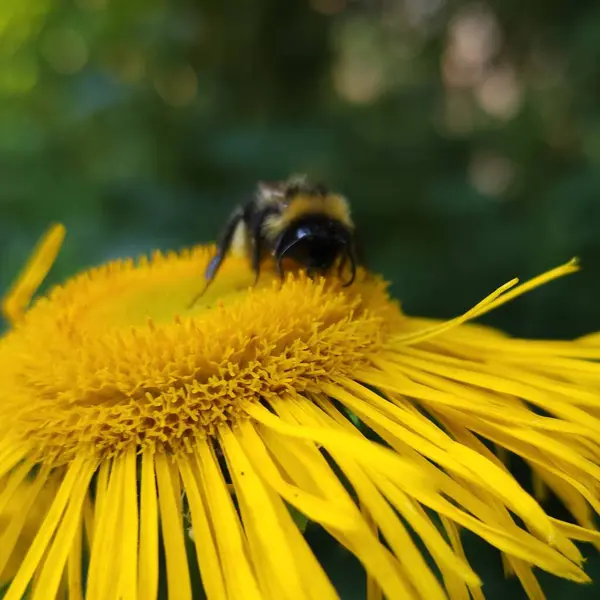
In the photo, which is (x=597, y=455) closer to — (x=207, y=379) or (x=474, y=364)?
(x=474, y=364)

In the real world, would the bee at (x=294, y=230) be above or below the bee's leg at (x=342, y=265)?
above

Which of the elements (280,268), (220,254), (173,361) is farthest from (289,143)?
(173,361)

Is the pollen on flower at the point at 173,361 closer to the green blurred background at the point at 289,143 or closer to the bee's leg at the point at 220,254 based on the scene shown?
the bee's leg at the point at 220,254

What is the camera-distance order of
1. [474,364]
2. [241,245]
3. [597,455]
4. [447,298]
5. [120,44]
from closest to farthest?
1. [597,455]
2. [474,364]
3. [241,245]
4. [447,298]
5. [120,44]

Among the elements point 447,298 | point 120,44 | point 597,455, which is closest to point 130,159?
point 120,44

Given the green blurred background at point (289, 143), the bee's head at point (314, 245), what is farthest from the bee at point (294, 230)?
Result: the green blurred background at point (289, 143)

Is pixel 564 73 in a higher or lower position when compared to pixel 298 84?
lower

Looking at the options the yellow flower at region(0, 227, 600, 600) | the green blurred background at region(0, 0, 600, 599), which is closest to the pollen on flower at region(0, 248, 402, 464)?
the yellow flower at region(0, 227, 600, 600)

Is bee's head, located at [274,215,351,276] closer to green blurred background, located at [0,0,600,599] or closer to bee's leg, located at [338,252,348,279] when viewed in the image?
bee's leg, located at [338,252,348,279]
